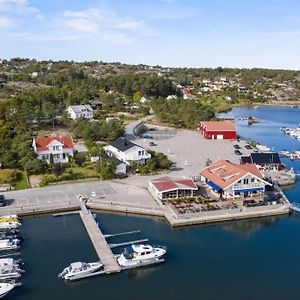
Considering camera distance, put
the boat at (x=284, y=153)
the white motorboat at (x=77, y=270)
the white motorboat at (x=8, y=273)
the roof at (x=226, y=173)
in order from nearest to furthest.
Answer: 1. the white motorboat at (x=8, y=273)
2. the white motorboat at (x=77, y=270)
3. the roof at (x=226, y=173)
4. the boat at (x=284, y=153)

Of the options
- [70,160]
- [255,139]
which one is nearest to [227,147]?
[255,139]

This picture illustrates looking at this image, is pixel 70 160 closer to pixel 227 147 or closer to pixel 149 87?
pixel 227 147

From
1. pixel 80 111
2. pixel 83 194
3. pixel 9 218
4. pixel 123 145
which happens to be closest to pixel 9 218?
pixel 9 218

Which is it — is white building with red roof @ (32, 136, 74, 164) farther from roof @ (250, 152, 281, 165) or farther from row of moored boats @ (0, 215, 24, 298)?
roof @ (250, 152, 281, 165)

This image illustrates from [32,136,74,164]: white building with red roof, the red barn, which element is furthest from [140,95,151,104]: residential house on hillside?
[32,136,74,164]: white building with red roof

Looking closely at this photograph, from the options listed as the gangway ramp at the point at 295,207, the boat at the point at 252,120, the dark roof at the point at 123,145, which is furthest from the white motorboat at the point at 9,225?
the boat at the point at 252,120

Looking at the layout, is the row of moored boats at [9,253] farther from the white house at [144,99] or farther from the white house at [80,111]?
the white house at [144,99]
